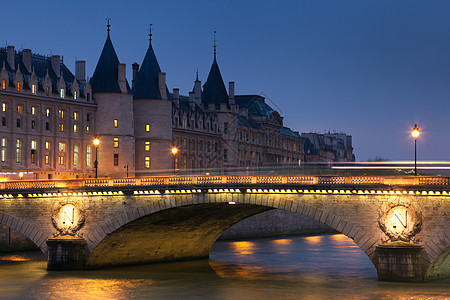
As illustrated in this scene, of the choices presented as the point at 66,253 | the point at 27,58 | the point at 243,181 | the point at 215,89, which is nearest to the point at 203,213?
the point at 243,181

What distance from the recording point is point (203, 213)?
68438 mm

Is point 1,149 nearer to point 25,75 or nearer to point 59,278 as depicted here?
point 25,75

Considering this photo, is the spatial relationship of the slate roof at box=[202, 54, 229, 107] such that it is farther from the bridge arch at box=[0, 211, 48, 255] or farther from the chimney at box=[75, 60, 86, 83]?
the bridge arch at box=[0, 211, 48, 255]

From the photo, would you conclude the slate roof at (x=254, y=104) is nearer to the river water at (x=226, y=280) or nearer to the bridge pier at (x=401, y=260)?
the river water at (x=226, y=280)

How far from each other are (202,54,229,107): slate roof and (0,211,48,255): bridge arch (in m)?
75.0

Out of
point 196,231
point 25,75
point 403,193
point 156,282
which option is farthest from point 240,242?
point 403,193

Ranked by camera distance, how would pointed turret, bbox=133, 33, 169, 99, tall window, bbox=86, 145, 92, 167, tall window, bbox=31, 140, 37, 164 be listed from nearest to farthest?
1. tall window, bbox=31, 140, 37, 164
2. tall window, bbox=86, 145, 92, 167
3. pointed turret, bbox=133, 33, 169, 99

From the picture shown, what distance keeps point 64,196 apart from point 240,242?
3574 cm

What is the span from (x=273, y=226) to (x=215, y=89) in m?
37.1

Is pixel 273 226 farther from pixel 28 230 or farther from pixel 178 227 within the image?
pixel 28 230

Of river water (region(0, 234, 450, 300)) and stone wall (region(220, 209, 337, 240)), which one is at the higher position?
stone wall (region(220, 209, 337, 240))

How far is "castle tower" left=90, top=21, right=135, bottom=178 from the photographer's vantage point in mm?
108375

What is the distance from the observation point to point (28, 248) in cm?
8425

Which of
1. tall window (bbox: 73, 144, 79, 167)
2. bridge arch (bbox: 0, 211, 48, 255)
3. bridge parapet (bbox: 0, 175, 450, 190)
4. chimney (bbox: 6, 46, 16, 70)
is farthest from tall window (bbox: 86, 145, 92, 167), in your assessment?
bridge arch (bbox: 0, 211, 48, 255)
